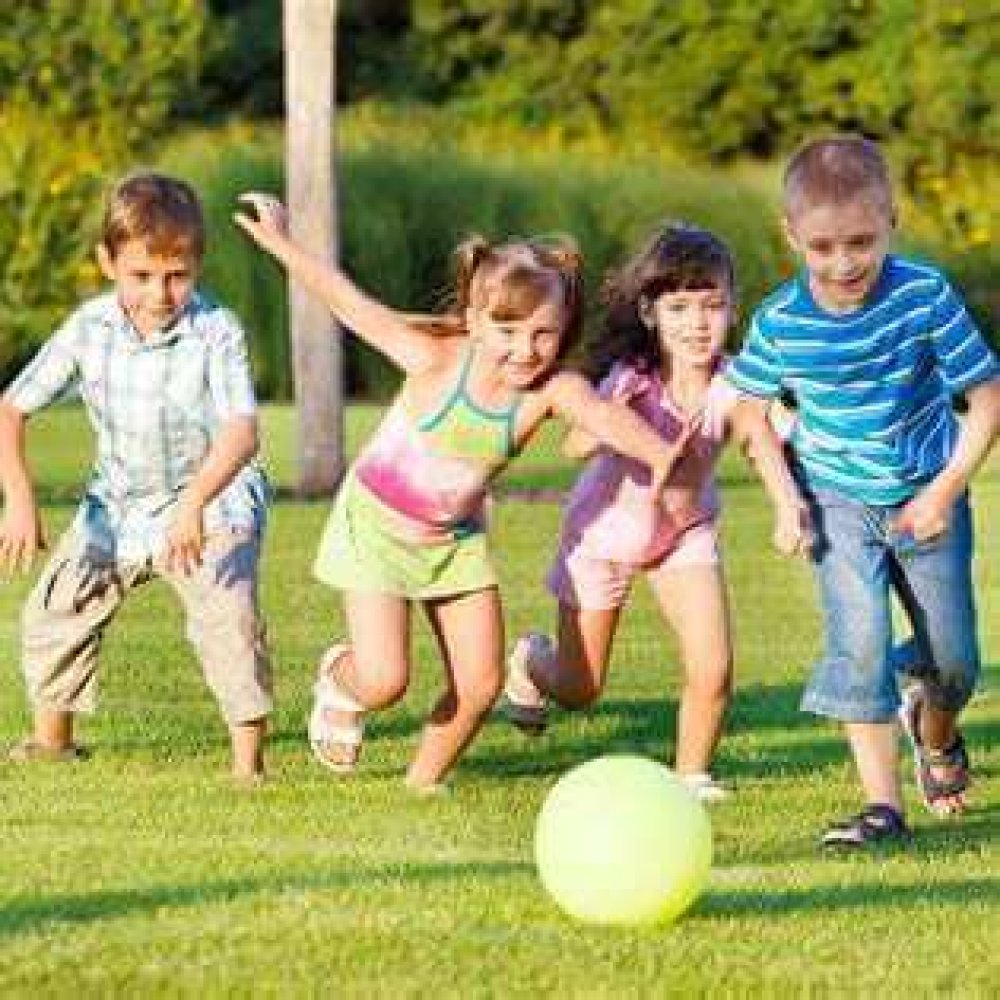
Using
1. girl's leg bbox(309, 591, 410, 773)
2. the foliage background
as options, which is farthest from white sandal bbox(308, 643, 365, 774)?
the foliage background

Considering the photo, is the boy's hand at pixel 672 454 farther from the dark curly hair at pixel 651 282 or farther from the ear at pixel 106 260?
the ear at pixel 106 260

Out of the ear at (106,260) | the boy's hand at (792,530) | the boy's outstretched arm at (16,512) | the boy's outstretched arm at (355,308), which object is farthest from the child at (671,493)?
the boy's outstretched arm at (16,512)

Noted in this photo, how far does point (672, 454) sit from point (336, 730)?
1.22m

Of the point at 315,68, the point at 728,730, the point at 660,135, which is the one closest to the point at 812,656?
the point at 728,730

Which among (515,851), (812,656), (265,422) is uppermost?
(515,851)

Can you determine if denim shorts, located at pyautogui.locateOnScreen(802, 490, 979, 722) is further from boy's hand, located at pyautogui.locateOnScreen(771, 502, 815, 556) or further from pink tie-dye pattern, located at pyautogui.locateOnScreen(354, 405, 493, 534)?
pink tie-dye pattern, located at pyautogui.locateOnScreen(354, 405, 493, 534)

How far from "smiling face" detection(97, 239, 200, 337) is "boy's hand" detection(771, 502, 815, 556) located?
6.05ft

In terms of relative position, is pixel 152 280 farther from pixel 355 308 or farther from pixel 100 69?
pixel 100 69

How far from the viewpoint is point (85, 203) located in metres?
29.7

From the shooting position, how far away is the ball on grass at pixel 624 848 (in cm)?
746

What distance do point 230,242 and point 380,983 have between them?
78.4 feet

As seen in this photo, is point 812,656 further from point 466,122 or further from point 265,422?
point 466,122

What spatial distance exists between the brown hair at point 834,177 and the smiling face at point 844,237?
0.05ft

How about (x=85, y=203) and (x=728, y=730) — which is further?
(x=85, y=203)
